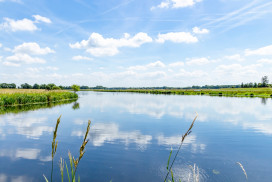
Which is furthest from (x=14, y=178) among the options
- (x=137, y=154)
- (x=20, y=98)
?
(x=20, y=98)

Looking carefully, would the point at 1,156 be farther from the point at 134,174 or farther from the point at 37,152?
the point at 134,174

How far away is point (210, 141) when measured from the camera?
14.0 meters

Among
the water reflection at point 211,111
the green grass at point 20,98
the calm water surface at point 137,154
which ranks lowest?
the calm water surface at point 137,154

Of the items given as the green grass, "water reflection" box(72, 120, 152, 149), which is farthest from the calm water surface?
the green grass

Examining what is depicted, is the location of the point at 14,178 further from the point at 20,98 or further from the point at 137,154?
the point at 20,98

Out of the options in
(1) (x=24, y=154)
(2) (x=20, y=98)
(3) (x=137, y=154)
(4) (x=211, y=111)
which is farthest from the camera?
(2) (x=20, y=98)

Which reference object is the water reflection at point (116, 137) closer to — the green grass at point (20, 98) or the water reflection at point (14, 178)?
the water reflection at point (14, 178)

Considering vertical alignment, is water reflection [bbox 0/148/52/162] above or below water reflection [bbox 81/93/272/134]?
below

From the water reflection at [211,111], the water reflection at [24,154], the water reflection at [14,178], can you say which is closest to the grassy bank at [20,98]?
the water reflection at [211,111]

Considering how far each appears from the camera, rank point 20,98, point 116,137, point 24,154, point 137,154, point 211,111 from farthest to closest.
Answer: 1. point 20,98
2. point 211,111
3. point 116,137
4. point 137,154
5. point 24,154

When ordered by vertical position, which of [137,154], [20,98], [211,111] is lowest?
[137,154]

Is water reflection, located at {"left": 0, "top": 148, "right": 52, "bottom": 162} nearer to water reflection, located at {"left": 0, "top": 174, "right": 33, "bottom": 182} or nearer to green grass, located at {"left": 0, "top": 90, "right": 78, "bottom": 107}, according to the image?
water reflection, located at {"left": 0, "top": 174, "right": 33, "bottom": 182}

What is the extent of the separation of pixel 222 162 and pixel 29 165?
10232mm

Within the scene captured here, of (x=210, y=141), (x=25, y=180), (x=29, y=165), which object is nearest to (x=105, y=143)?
(x=29, y=165)
